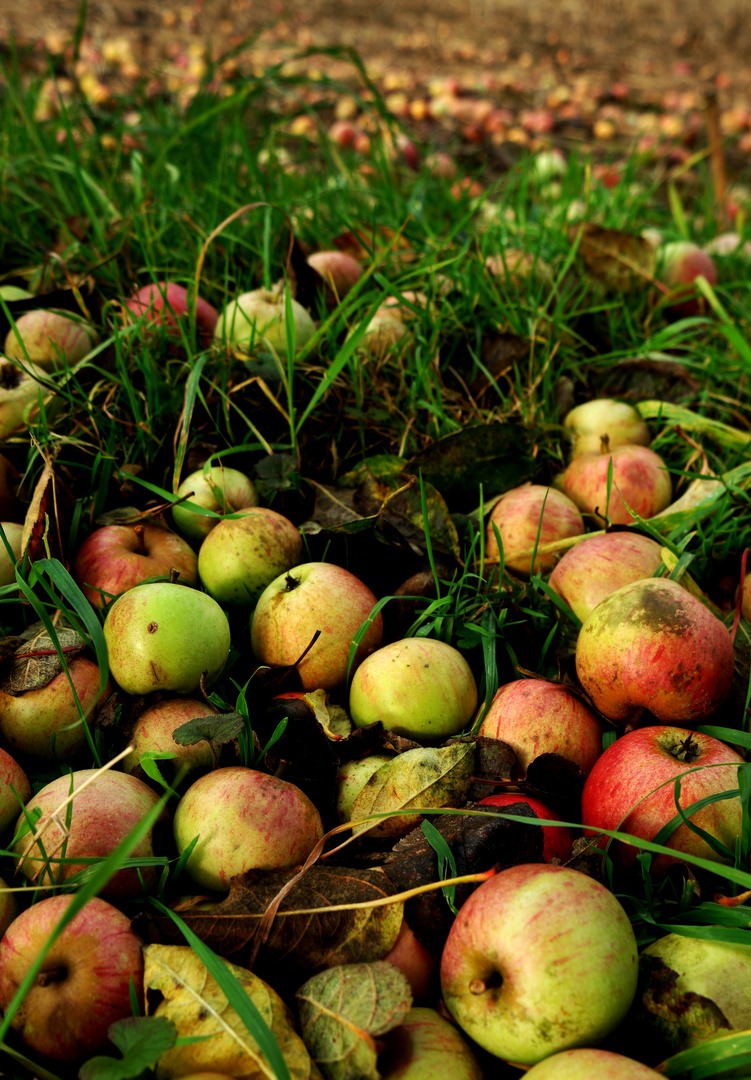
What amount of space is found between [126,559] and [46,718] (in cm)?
42

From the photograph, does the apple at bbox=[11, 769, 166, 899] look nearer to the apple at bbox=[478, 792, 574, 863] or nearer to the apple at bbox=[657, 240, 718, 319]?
the apple at bbox=[478, 792, 574, 863]

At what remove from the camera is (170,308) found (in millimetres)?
2188

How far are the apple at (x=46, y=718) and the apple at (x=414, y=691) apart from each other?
554 mm

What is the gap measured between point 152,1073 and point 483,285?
244 centimetres

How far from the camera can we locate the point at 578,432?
95.0 inches

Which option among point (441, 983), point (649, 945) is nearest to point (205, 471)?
point (441, 983)

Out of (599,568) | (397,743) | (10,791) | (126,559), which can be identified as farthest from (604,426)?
(10,791)

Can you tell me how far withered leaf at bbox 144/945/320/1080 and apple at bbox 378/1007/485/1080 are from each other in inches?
4.2

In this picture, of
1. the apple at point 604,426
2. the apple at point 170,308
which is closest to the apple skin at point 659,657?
the apple at point 604,426

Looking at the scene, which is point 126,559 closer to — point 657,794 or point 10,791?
point 10,791

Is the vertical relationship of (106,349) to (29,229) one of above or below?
below

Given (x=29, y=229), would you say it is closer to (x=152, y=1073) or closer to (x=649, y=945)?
(x=152, y=1073)

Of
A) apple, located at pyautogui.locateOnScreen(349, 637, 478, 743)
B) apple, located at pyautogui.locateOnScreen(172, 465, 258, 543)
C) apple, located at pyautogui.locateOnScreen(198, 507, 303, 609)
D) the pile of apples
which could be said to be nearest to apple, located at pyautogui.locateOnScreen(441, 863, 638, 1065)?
the pile of apples

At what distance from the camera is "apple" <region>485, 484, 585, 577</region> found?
76.6 inches
